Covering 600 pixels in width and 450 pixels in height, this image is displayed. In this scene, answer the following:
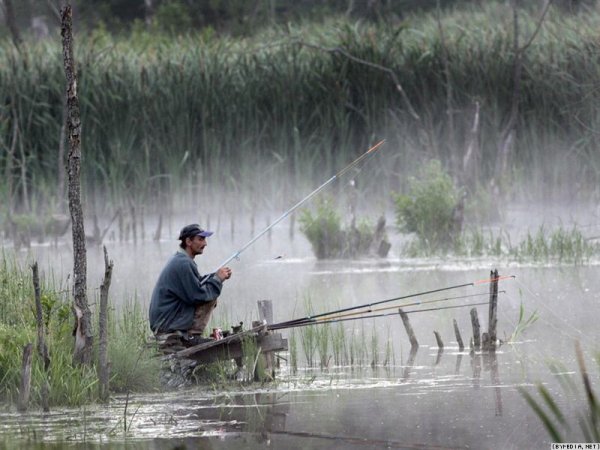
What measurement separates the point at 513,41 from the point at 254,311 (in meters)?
10.1

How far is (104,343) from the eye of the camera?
9.32 metres

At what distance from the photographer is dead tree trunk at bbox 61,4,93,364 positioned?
9.66 meters

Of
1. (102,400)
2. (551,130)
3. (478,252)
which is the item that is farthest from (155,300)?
(551,130)

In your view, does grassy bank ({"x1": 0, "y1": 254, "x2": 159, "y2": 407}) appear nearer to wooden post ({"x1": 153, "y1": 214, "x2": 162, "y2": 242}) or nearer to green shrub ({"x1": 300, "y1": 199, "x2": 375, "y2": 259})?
green shrub ({"x1": 300, "y1": 199, "x2": 375, "y2": 259})

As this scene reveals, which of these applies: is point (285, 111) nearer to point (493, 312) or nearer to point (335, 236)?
point (335, 236)

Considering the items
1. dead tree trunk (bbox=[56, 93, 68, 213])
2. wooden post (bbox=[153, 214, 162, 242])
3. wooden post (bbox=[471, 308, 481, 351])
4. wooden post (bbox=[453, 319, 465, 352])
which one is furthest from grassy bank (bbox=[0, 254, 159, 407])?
dead tree trunk (bbox=[56, 93, 68, 213])

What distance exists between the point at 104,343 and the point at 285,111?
14.5 meters

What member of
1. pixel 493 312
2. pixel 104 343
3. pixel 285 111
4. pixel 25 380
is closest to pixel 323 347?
pixel 493 312

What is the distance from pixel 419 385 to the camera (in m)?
10.2

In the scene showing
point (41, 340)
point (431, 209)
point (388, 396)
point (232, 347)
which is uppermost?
point (431, 209)

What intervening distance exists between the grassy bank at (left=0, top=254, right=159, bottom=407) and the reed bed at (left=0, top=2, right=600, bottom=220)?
11.6 m

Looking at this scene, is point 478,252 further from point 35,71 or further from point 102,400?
point 102,400

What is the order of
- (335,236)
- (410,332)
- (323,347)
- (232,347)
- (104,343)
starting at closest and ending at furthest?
(104,343), (232,347), (323,347), (410,332), (335,236)

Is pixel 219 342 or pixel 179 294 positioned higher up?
pixel 179 294
